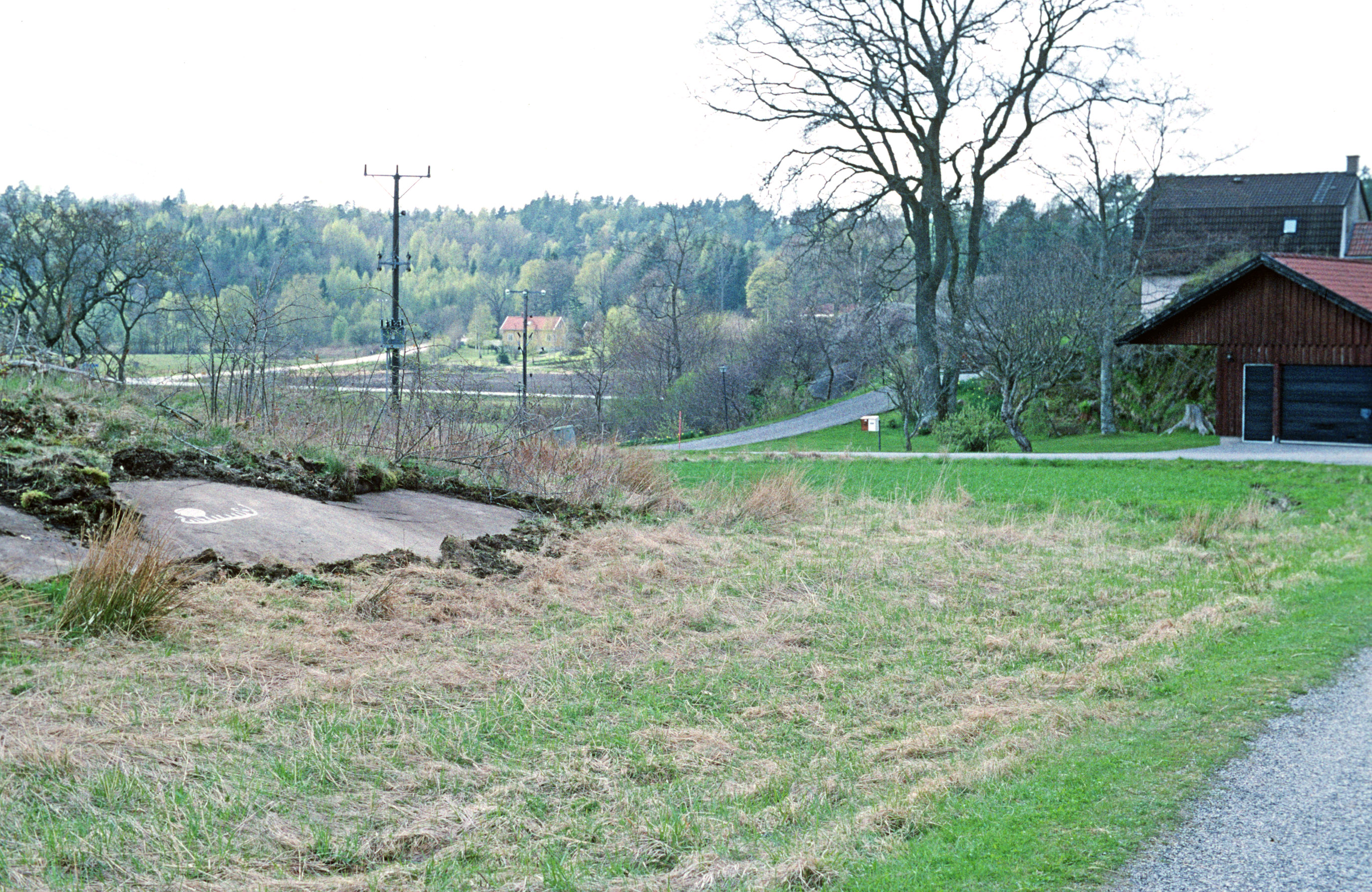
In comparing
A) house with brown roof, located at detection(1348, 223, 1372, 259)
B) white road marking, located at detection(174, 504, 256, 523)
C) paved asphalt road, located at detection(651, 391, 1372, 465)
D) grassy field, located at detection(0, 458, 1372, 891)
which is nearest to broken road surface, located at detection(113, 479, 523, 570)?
white road marking, located at detection(174, 504, 256, 523)

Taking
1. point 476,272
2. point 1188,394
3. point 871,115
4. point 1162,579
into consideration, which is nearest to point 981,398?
point 1188,394

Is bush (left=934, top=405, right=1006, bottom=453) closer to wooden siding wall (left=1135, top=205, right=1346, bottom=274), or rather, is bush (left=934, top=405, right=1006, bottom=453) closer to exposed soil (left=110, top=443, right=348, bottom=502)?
wooden siding wall (left=1135, top=205, right=1346, bottom=274)

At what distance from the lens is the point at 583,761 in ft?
18.4

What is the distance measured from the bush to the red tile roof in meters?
9.66

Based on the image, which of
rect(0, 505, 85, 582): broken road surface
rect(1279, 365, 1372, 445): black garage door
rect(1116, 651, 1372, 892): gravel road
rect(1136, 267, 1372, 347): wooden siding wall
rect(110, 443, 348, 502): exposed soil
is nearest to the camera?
rect(1116, 651, 1372, 892): gravel road

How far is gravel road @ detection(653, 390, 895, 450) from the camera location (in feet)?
152

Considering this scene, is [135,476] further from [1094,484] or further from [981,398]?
[981,398]

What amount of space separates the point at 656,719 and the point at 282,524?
199 inches

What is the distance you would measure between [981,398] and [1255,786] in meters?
40.1

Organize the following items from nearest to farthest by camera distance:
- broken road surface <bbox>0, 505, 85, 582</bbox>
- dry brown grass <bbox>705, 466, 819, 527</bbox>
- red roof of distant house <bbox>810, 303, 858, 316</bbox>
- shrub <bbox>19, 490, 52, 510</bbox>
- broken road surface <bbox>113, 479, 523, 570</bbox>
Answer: broken road surface <bbox>0, 505, 85, 582</bbox> < shrub <bbox>19, 490, 52, 510</bbox> < broken road surface <bbox>113, 479, 523, 570</bbox> < dry brown grass <bbox>705, 466, 819, 527</bbox> < red roof of distant house <bbox>810, 303, 858, 316</bbox>

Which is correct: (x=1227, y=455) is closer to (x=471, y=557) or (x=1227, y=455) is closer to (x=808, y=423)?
(x=471, y=557)

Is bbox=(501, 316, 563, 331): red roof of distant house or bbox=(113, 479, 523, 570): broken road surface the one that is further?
bbox=(501, 316, 563, 331): red roof of distant house

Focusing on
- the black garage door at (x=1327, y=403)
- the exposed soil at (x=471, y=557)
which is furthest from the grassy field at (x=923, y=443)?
the exposed soil at (x=471, y=557)

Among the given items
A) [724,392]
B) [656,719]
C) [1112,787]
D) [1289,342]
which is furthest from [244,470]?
[724,392]
